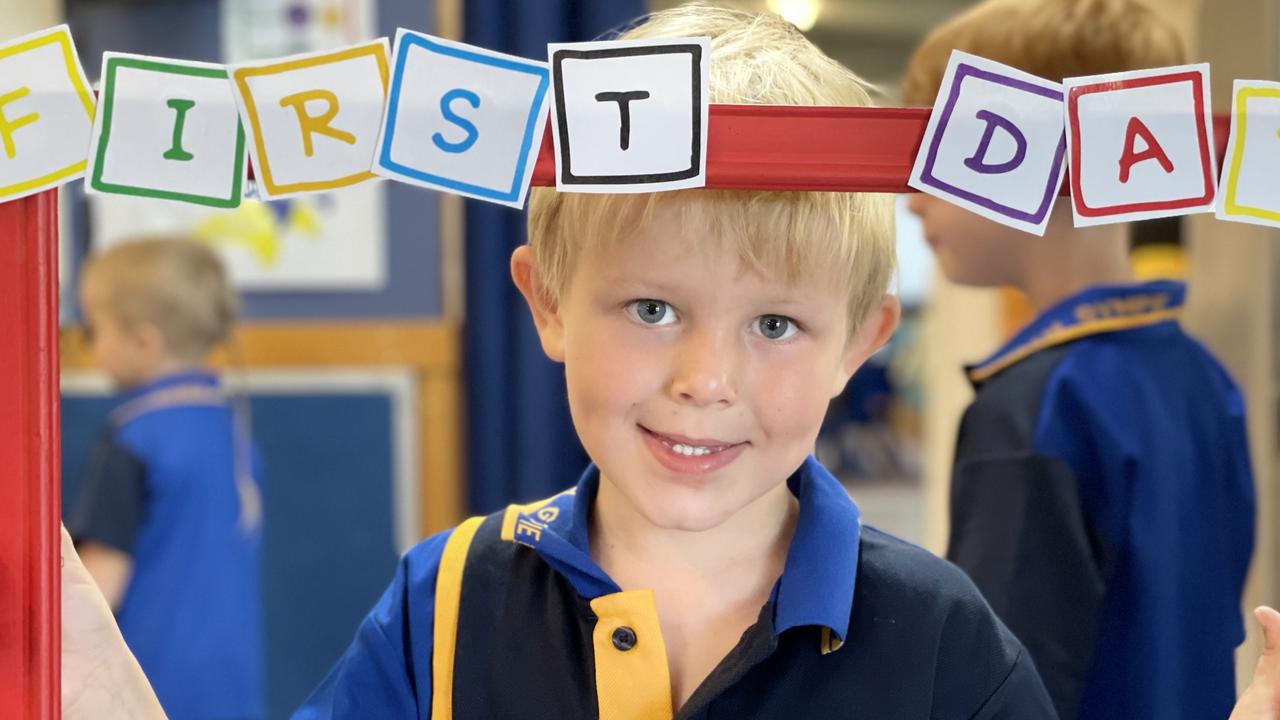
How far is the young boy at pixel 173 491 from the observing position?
71.7 inches

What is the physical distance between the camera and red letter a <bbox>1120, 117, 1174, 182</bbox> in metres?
0.59

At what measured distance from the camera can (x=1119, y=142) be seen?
59cm

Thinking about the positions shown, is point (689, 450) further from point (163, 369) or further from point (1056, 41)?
point (163, 369)

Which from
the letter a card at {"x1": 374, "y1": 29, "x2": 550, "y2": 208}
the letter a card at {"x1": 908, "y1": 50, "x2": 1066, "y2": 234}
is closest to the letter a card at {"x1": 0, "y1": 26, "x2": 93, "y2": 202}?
Result: the letter a card at {"x1": 374, "y1": 29, "x2": 550, "y2": 208}

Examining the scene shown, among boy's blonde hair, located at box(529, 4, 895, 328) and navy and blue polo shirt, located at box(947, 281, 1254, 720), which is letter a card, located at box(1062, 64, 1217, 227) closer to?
boy's blonde hair, located at box(529, 4, 895, 328)

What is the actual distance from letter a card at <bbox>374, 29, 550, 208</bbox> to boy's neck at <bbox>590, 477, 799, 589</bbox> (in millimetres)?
260

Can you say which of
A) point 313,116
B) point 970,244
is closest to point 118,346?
point 970,244

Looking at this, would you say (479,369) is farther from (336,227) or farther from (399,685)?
(399,685)

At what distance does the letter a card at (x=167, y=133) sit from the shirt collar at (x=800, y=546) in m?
0.27

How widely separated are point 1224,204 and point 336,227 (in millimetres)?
1758

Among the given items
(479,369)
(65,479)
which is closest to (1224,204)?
(479,369)

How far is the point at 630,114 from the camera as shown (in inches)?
22.2

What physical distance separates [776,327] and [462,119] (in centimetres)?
21

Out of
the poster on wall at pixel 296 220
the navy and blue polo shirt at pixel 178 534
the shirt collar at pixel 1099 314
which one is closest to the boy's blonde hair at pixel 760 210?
the shirt collar at pixel 1099 314
